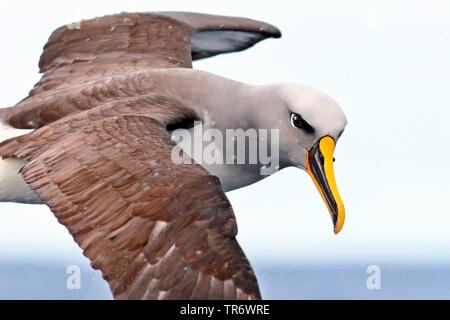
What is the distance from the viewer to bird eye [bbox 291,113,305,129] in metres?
7.41

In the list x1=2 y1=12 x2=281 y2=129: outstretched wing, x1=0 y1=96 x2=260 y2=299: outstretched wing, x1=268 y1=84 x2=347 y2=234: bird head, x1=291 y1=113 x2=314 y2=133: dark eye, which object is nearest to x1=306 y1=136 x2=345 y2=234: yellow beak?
x1=268 y1=84 x2=347 y2=234: bird head

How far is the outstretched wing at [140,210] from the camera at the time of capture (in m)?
5.73

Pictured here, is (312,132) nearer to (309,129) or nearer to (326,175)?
(309,129)

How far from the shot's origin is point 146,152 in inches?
254

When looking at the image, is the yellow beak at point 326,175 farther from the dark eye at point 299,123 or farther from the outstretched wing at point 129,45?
the outstretched wing at point 129,45

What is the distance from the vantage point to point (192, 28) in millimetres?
9938

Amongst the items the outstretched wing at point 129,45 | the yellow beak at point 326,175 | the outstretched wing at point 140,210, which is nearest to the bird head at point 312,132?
the yellow beak at point 326,175

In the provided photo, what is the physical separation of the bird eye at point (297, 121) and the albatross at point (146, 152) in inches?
0.5

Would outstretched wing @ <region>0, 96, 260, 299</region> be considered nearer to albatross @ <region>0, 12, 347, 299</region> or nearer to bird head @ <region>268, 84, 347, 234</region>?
albatross @ <region>0, 12, 347, 299</region>

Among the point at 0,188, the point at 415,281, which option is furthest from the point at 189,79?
the point at 415,281

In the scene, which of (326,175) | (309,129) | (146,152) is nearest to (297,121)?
(309,129)

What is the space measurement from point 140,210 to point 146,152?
57cm
